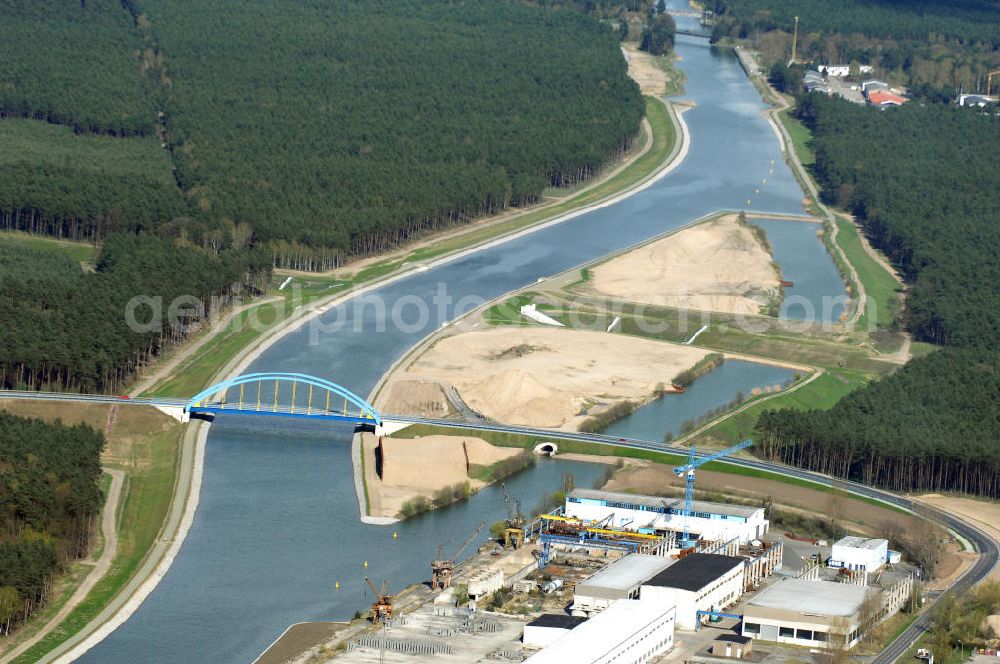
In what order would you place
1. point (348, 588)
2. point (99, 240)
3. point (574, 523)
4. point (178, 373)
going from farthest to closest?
point (99, 240) < point (178, 373) < point (574, 523) < point (348, 588)

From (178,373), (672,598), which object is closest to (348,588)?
(672,598)

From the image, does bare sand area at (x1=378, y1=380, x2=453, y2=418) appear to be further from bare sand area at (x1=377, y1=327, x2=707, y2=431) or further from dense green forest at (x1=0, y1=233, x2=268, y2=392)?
dense green forest at (x1=0, y1=233, x2=268, y2=392)

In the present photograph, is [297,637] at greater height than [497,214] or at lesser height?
lesser

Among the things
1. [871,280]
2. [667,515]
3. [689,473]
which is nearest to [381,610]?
[667,515]

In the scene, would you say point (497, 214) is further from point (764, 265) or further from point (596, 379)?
point (596, 379)

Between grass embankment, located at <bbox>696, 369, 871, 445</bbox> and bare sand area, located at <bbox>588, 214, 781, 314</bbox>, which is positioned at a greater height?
bare sand area, located at <bbox>588, 214, 781, 314</bbox>

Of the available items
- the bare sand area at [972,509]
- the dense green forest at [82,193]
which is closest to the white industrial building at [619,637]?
the bare sand area at [972,509]

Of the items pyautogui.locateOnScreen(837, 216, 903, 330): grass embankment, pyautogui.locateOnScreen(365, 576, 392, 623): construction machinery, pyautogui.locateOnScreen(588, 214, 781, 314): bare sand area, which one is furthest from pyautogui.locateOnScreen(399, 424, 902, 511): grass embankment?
pyautogui.locateOnScreen(837, 216, 903, 330): grass embankment

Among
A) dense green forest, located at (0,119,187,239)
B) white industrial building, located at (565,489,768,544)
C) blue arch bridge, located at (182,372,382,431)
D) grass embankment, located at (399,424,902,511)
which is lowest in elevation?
white industrial building, located at (565,489,768,544)
